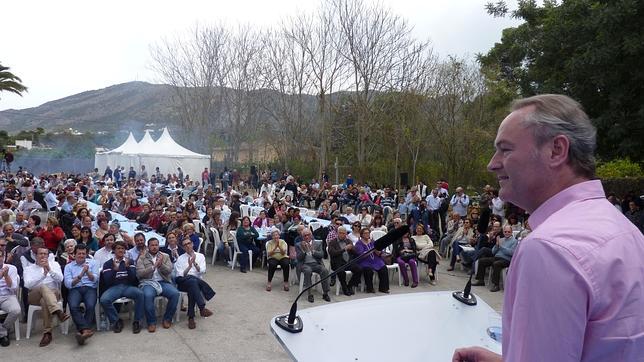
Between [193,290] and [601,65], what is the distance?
9946 millimetres

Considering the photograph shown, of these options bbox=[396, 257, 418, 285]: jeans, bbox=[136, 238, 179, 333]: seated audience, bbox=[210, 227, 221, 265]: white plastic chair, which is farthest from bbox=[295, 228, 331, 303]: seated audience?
bbox=[210, 227, 221, 265]: white plastic chair

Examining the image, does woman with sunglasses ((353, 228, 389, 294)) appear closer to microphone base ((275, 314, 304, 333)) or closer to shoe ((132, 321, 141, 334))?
shoe ((132, 321, 141, 334))

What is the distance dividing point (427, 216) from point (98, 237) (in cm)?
852

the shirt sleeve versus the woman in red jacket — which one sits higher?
the shirt sleeve

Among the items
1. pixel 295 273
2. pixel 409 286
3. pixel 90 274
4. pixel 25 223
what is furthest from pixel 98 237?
pixel 409 286

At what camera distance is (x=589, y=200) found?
38.4 inches

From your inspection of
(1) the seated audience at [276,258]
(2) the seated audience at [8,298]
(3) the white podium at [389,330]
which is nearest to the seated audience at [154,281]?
(2) the seated audience at [8,298]

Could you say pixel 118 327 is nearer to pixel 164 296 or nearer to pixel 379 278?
pixel 164 296

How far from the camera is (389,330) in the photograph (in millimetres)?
1781

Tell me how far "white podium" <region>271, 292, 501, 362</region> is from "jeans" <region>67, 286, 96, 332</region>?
511cm

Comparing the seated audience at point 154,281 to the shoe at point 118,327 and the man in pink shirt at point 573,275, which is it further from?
the man in pink shirt at point 573,275

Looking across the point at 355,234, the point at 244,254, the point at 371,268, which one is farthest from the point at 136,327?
the point at 355,234

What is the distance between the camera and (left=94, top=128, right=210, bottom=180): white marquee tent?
28.0 meters

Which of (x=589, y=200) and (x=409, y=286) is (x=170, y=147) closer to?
(x=409, y=286)
